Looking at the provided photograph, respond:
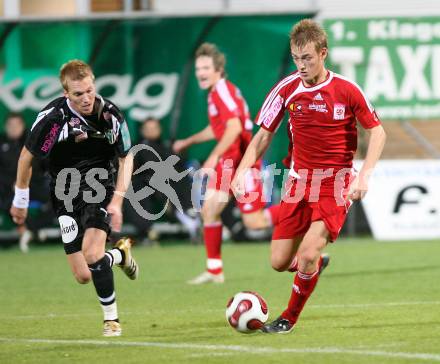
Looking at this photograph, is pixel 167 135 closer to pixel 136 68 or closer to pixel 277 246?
pixel 136 68

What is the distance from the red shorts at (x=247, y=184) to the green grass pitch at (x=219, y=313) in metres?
0.78

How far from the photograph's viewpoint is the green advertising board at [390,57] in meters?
16.4

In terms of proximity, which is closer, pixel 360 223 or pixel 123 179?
pixel 123 179

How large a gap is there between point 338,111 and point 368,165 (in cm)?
50

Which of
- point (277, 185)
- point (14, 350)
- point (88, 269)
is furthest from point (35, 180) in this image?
point (14, 350)

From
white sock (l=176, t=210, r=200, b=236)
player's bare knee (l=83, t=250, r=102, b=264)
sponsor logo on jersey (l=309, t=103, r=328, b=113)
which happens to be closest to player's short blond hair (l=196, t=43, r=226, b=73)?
sponsor logo on jersey (l=309, t=103, r=328, b=113)

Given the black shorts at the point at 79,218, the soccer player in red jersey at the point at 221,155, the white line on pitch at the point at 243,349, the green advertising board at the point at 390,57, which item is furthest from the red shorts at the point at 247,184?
the green advertising board at the point at 390,57

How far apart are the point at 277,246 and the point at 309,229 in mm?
309

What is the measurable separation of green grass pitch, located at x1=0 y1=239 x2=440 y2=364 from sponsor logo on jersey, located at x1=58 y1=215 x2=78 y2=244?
0.67 meters

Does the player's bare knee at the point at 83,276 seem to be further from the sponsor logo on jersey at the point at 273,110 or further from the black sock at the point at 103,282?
the sponsor logo on jersey at the point at 273,110

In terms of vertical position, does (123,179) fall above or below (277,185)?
above

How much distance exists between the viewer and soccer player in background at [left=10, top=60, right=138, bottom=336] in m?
7.67

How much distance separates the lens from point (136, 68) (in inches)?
656

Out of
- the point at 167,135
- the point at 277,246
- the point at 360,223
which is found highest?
the point at 277,246
